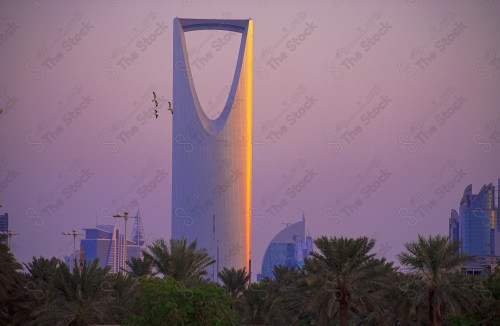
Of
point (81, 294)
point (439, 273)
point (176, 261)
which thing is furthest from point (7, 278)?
point (439, 273)

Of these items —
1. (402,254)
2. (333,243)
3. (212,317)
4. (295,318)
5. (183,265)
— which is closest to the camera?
(212,317)

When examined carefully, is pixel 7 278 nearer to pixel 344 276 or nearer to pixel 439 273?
pixel 344 276

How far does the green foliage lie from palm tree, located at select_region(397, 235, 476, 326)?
1313cm

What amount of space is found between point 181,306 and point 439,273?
16763mm

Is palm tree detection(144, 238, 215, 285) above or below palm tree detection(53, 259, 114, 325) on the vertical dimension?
above

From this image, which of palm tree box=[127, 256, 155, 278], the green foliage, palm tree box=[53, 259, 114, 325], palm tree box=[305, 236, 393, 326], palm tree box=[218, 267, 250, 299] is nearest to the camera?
the green foliage

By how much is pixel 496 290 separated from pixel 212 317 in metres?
18.9

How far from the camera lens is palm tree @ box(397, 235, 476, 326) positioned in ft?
201

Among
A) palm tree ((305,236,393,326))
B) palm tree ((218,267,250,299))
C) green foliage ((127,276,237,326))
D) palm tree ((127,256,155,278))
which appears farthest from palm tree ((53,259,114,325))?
palm tree ((218,267,250,299))

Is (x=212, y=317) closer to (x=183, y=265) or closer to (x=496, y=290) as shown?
(x=183, y=265)

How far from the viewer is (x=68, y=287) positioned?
61125 mm

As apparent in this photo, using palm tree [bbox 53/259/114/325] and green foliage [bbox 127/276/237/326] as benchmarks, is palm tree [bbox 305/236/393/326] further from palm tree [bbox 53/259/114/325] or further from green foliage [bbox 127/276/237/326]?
palm tree [bbox 53/259/114/325]

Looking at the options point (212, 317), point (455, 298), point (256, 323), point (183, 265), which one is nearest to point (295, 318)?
point (256, 323)

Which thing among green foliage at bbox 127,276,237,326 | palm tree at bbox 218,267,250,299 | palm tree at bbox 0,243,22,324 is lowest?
green foliage at bbox 127,276,237,326
